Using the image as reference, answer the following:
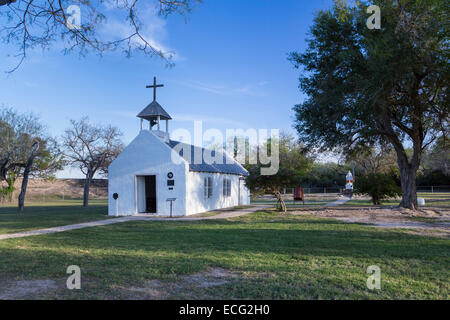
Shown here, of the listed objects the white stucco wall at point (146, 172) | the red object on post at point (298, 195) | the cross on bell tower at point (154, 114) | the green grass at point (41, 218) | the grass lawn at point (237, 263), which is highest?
the cross on bell tower at point (154, 114)

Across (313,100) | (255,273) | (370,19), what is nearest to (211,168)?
(313,100)

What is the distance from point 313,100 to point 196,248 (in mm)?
11184

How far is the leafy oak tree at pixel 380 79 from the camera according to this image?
12680mm

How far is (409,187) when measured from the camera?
17.4m

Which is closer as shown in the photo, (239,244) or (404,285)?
(404,285)

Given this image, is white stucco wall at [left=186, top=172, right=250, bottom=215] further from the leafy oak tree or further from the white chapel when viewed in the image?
the leafy oak tree

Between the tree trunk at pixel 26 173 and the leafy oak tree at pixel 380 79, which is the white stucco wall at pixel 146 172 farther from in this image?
the tree trunk at pixel 26 173

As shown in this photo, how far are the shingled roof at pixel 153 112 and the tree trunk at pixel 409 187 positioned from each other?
43.7ft

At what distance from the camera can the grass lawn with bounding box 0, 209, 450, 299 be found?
4.75 m

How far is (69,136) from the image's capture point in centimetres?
2508

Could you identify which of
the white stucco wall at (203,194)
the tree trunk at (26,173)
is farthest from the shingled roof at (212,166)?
the tree trunk at (26,173)

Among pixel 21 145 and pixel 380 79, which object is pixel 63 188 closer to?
pixel 21 145

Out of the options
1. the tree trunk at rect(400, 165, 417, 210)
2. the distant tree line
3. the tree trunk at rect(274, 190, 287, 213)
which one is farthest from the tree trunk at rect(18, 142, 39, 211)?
the tree trunk at rect(400, 165, 417, 210)

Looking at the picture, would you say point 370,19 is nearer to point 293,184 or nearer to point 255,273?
point 293,184
